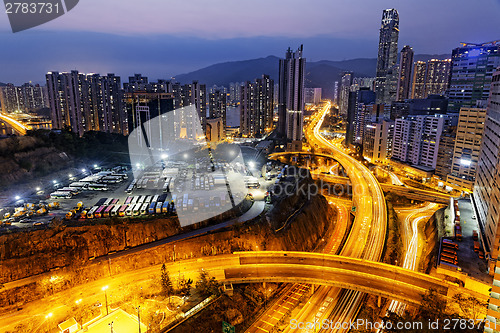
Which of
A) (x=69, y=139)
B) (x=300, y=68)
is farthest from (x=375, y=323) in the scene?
(x=300, y=68)

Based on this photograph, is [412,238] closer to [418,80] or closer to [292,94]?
[292,94]

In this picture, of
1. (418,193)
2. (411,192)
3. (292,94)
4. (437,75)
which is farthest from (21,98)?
(437,75)

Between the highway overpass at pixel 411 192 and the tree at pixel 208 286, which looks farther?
the highway overpass at pixel 411 192

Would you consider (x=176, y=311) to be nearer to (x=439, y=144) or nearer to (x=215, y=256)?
(x=215, y=256)

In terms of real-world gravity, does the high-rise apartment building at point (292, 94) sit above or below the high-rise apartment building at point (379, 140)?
above

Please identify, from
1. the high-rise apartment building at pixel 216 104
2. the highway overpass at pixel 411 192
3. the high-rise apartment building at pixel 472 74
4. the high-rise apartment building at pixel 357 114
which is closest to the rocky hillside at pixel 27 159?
the highway overpass at pixel 411 192

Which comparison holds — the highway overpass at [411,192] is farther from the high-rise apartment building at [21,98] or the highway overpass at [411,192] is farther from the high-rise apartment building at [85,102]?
the high-rise apartment building at [21,98]
